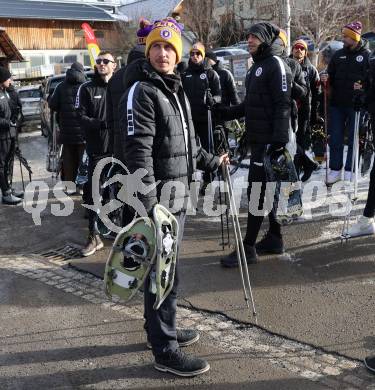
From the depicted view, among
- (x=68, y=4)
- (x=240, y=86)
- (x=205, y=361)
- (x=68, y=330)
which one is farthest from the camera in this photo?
(x=68, y=4)

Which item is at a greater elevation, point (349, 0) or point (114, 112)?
point (349, 0)

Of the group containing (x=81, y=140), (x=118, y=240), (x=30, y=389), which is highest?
(x=81, y=140)

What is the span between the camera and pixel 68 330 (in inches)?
168

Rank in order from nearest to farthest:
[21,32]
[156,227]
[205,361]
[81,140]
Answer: [156,227], [205,361], [81,140], [21,32]

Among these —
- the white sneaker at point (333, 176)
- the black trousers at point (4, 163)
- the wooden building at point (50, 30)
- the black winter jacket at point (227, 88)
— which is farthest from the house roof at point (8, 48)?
the white sneaker at point (333, 176)

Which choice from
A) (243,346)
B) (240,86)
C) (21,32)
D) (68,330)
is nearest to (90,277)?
(68,330)

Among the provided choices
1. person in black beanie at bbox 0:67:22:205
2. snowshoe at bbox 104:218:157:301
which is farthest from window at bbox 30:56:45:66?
snowshoe at bbox 104:218:157:301

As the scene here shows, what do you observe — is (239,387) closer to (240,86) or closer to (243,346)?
(243,346)

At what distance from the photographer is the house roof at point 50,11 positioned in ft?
121

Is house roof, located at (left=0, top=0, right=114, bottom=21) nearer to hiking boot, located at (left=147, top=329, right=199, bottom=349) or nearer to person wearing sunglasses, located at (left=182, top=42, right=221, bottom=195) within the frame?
person wearing sunglasses, located at (left=182, top=42, right=221, bottom=195)

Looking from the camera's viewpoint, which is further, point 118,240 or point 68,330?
point 68,330

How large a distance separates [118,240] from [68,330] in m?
1.36

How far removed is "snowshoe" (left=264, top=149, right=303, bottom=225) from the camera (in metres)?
5.13

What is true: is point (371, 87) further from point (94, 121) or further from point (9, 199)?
point (9, 199)
